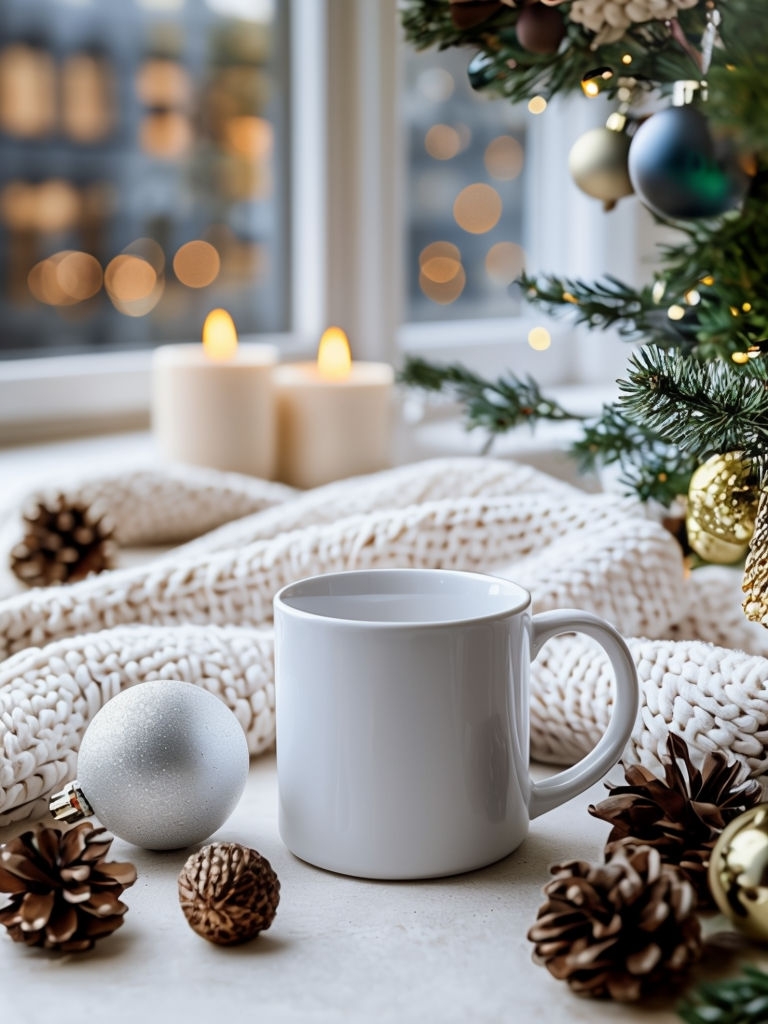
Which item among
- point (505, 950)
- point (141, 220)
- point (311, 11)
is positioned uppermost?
point (311, 11)

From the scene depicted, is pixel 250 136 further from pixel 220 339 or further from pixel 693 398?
pixel 693 398

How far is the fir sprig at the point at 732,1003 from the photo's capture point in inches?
11.4

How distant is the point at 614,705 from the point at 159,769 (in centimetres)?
16

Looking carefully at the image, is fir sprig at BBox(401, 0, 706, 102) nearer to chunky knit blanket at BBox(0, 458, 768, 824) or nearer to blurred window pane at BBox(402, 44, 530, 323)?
chunky knit blanket at BBox(0, 458, 768, 824)

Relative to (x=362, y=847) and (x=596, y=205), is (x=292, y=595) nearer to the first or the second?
(x=362, y=847)

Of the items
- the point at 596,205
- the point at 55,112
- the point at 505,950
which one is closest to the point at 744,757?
the point at 505,950

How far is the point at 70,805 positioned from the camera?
1.38ft

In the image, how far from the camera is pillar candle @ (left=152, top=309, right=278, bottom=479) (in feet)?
3.01

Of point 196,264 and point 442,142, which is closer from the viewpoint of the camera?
point 196,264

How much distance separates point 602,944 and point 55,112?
1027mm

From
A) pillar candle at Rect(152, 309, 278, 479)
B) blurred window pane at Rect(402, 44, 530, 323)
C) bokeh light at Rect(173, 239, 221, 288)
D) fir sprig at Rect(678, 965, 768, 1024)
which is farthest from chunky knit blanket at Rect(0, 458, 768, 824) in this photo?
blurred window pane at Rect(402, 44, 530, 323)

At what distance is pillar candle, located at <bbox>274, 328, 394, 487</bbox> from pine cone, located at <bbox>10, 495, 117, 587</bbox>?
11.0 inches

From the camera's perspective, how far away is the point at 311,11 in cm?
123

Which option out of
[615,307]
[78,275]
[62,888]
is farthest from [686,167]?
[78,275]
